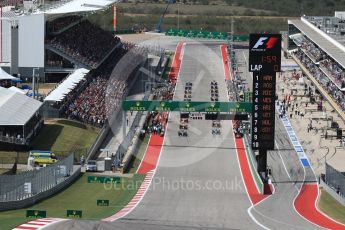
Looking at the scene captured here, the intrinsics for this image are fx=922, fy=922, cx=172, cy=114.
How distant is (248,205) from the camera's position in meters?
61.9

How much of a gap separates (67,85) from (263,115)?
30.5m

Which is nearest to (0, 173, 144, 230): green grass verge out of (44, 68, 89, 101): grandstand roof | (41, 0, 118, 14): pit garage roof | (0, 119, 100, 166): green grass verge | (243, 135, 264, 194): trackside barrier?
(0, 119, 100, 166): green grass verge

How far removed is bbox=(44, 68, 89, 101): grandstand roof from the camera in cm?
8500

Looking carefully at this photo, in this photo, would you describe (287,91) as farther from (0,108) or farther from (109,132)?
(0,108)

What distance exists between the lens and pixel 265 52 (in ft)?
215

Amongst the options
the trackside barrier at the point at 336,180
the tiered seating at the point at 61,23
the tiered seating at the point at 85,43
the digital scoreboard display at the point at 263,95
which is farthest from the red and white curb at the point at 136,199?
the tiered seating at the point at 61,23

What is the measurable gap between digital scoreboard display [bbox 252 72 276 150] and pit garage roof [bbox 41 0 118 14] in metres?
42.1

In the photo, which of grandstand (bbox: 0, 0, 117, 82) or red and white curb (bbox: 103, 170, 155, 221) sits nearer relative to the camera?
red and white curb (bbox: 103, 170, 155, 221)

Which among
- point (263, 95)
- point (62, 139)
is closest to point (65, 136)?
point (62, 139)

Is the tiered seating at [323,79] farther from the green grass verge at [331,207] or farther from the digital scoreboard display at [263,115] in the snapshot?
the green grass verge at [331,207]

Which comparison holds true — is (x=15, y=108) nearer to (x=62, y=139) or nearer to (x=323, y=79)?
(x=62, y=139)

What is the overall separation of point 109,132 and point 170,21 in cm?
11736

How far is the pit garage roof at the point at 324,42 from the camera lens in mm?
102669

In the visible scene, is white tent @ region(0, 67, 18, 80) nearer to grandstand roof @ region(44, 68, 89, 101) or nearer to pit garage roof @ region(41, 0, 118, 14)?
grandstand roof @ region(44, 68, 89, 101)
